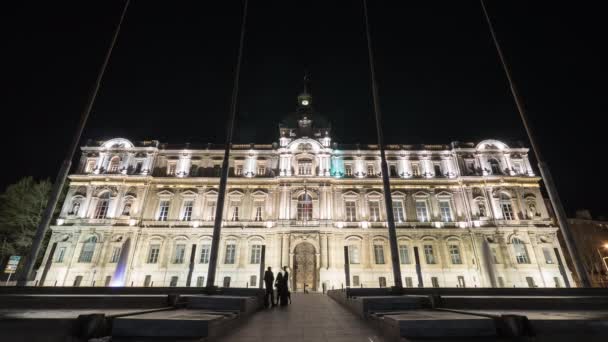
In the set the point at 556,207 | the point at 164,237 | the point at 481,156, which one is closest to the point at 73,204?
the point at 164,237

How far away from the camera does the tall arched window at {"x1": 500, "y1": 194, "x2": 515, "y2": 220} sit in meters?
31.7

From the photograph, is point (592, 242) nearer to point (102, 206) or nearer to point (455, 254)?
point (455, 254)

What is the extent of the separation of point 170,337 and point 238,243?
89.2 feet

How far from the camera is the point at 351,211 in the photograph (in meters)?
32.4

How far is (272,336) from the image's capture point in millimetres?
5594

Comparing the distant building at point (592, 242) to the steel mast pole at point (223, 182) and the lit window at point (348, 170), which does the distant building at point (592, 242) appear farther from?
the steel mast pole at point (223, 182)

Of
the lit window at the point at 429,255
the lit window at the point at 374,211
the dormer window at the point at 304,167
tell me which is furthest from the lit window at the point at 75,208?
the lit window at the point at 429,255

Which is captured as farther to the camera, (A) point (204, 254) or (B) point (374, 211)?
(B) point (374, 211)

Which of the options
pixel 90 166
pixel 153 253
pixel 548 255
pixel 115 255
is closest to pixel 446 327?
pixel 153 253

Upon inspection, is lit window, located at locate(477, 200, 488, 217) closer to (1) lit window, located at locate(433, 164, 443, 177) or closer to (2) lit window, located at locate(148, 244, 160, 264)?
(1) lit window, located at locate(433, 164, 443, 177)

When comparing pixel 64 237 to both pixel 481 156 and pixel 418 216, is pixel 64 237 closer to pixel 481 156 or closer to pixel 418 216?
pixel 418 216

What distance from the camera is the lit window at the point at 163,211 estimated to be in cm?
3228

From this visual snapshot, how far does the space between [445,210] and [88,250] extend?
41.5 m

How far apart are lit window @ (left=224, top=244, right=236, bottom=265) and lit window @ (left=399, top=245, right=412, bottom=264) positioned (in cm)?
1881
